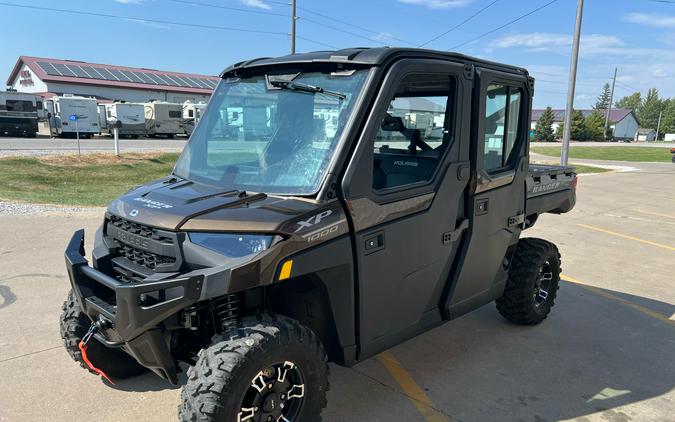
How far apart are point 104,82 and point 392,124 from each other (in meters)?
55.5

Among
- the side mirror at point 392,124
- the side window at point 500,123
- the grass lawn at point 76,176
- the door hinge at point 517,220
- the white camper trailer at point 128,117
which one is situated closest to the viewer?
the side mirror at point 392,124

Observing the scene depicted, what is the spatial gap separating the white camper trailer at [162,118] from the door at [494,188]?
108ft

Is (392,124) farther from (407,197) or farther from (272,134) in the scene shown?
(272,134)

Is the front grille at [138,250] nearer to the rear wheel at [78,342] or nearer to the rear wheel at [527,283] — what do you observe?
the rear wheel at [78,342]

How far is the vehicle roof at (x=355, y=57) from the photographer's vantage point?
2.91m

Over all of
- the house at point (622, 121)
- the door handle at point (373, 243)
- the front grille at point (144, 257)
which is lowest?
the front grille at point (144, 257)

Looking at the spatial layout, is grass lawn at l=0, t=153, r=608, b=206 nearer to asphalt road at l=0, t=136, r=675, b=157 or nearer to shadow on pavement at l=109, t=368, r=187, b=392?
asphalt road at l=0, t=136, r=675, b=157

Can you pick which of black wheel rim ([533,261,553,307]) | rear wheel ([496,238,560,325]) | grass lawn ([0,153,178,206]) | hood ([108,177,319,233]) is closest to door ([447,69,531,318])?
rear wheel ([496,238,560,325])

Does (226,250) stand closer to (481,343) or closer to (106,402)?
(106,402)

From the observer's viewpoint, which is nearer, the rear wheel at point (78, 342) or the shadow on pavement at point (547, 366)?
the rear wheel at point (78, 342)

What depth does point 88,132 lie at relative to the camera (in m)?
31.8

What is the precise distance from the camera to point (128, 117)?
110ft

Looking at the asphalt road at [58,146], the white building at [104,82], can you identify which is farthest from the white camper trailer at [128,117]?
the white building at [104,82]

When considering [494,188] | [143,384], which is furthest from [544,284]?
[143,384]
